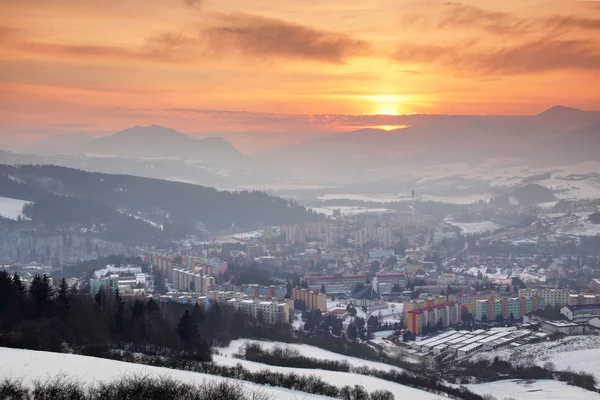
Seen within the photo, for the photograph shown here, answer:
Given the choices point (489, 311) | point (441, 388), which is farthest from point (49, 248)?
point (441, 388)

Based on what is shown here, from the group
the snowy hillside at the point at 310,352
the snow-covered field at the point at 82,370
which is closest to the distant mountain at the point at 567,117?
the snowy hillside at the point at 310,352

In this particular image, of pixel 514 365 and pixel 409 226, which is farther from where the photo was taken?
pixel 409 226

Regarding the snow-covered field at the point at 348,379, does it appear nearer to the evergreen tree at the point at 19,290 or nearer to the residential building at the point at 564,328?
the evergreen tree at the point at 19,290

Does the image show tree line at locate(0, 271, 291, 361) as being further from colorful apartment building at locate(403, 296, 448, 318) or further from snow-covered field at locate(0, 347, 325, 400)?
colorful apartment building at locate(403, 296, 448, 318)

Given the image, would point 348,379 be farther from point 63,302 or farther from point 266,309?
point 266,309

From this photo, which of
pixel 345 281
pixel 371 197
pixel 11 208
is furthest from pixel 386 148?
pixel 345 281

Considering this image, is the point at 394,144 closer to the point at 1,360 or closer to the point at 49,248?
the point at 49,248
